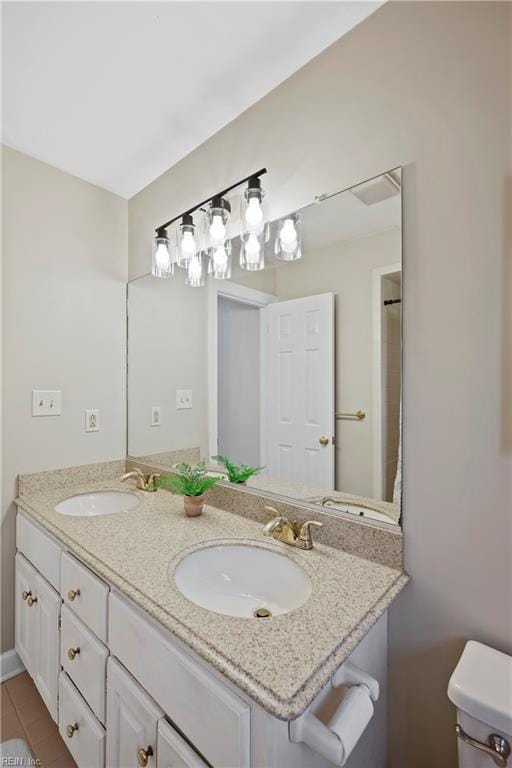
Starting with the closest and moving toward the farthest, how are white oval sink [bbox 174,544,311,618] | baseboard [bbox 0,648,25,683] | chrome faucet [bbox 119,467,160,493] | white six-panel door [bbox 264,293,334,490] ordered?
1. white oval sink [bbox 174,544,311,618]
2. white six-panel door [bbox 264,293,334,490]
3. baseboard [bbox 0,648,25,683]
4. chrome faucet [bbox 119,467,160,493]

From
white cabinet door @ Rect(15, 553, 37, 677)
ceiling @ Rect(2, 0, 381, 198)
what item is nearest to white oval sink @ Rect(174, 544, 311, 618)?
white cabinet door @ Rect(15, 553, 37, 677)

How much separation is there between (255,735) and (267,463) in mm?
806

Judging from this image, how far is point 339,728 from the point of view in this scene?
652 mm

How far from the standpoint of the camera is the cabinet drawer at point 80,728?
39.7 inches

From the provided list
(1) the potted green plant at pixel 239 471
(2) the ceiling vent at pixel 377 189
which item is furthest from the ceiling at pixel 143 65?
(1) the potted green plant at pixel 239 471

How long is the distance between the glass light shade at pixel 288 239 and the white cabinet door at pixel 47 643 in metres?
1.44

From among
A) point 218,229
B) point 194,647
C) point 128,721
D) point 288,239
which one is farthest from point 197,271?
point 128,721

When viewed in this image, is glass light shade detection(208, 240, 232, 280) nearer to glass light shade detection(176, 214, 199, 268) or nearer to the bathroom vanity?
glass light shade detection(176, 214, 199, 268)

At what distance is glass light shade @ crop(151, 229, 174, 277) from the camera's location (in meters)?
1.71

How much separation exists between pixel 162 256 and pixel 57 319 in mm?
594

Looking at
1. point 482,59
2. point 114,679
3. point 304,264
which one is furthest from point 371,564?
point 482,59

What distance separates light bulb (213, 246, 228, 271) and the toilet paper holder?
4.61 ft

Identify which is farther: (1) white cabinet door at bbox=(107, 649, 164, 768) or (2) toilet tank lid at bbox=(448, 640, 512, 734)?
(1) white cabinet door at bbox=(107, 649, 164, 768)

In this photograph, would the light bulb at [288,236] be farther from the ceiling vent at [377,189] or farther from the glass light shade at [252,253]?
the ceiling vent at [377,189]
